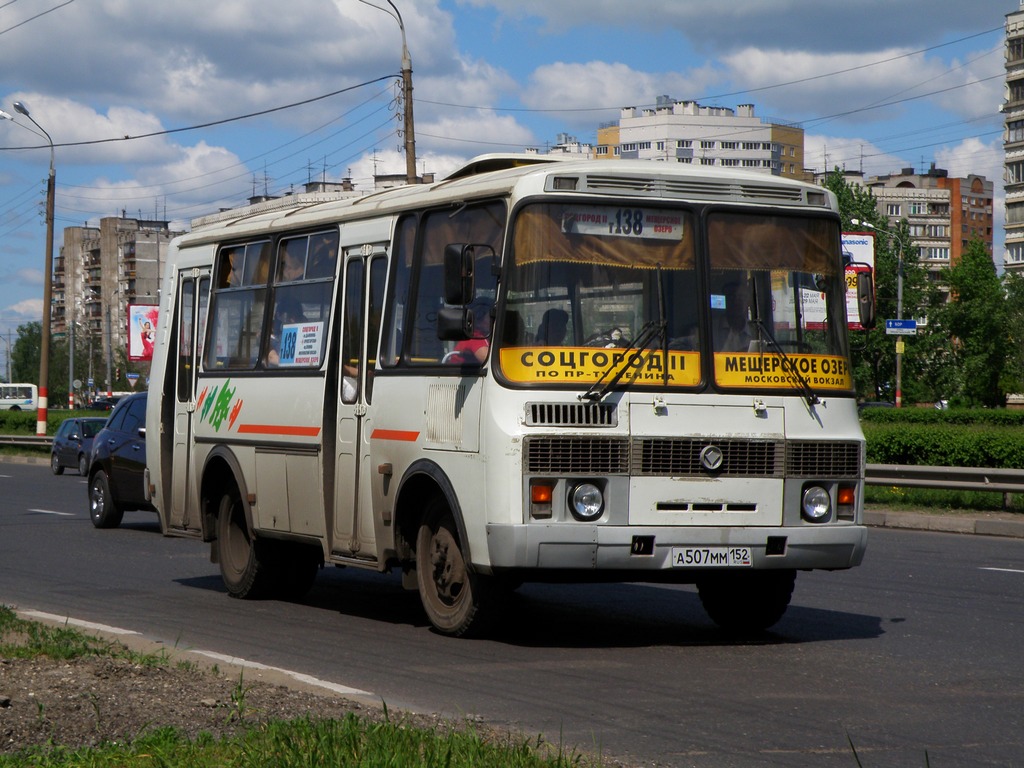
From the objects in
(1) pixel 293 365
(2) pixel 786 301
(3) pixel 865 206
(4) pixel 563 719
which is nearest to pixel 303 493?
(1) pixel 293 365

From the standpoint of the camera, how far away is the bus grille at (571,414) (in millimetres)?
9188

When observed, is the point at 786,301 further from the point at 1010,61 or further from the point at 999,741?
the point at 1010,61

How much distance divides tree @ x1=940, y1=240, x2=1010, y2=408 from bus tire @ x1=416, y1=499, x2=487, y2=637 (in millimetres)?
99034

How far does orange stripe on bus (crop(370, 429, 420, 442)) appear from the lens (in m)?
10.2

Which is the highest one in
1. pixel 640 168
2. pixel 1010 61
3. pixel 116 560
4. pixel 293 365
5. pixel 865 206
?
pixel 1010 61

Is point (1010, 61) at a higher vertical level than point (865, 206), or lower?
higher

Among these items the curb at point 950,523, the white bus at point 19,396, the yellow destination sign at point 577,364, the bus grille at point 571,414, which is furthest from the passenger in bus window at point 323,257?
the white bus at point 19,396

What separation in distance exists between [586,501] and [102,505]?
13.3m

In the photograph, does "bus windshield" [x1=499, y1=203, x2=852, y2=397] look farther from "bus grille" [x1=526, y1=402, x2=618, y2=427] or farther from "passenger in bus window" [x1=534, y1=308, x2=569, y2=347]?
"bus grille" [x1=526, y1=402, x2=618, y2=427]

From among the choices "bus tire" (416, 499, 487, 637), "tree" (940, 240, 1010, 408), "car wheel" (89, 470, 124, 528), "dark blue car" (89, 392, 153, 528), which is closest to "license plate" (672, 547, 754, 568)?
"bus tire" (416, 499, 487, 637)

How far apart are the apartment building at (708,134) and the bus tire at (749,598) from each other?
180 meters

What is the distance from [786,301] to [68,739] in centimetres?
540

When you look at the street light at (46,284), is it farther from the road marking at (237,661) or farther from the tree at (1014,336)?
the tree at (1014,336)

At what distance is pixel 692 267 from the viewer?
9.65 m
